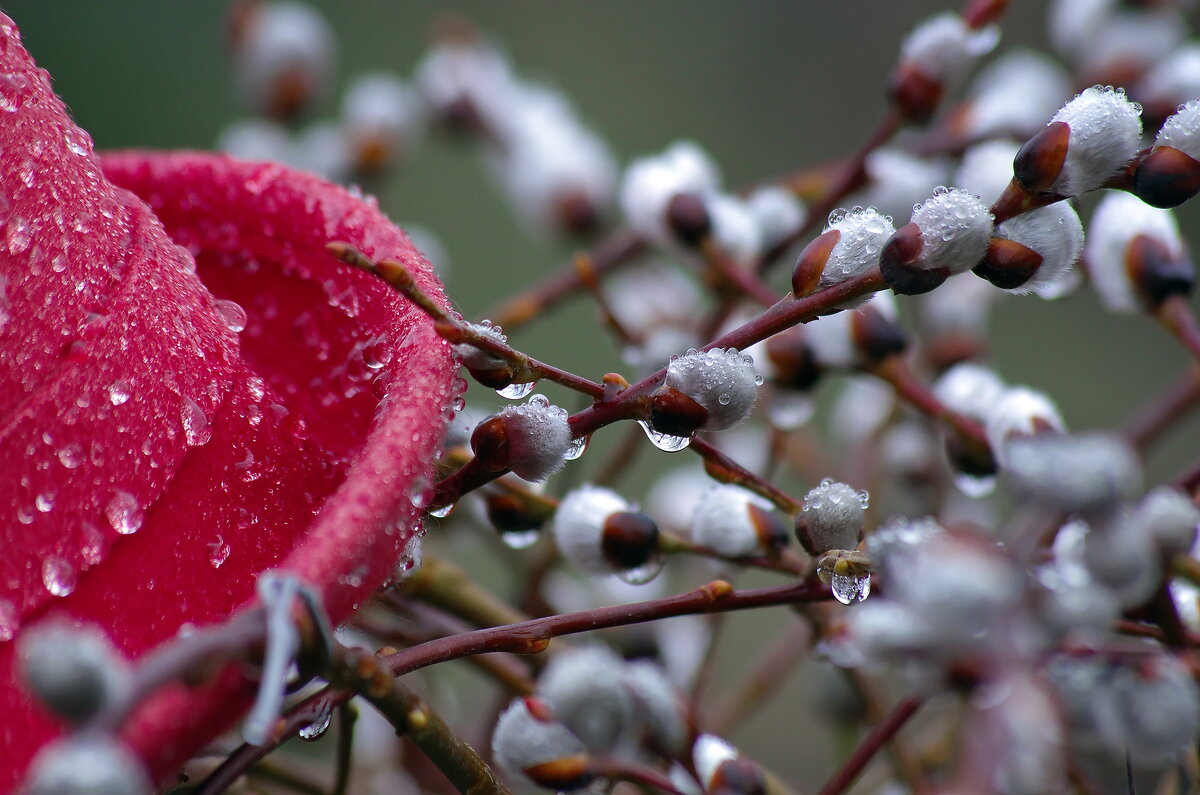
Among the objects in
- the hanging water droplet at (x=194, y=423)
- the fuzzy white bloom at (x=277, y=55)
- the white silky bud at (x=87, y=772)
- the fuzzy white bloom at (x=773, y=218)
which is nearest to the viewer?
the white silky bud at (x=87, y=772)

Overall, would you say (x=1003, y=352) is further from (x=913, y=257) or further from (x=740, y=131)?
(x=913, y=257)

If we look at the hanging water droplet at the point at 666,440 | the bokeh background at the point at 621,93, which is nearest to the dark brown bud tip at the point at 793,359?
the hanging water droplet at the point at 666,440

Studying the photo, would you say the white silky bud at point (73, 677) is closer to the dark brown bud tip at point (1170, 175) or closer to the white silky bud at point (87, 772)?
the white silky bud at point (87, 772)

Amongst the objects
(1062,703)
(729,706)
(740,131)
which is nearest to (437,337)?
(1062,703)

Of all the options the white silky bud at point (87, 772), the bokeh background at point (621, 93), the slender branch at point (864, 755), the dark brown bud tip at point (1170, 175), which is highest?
the bokeh background at point (621, 93)

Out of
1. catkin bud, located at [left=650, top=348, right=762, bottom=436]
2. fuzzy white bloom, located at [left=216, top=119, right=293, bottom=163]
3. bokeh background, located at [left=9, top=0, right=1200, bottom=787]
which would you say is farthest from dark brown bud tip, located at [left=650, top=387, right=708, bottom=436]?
bokeh background, located at [left=9, top=0, right=1200, bottom=787]

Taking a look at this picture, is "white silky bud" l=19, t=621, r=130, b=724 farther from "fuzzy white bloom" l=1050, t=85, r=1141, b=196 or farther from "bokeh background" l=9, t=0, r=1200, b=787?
"bokeh background" l=9, t=0, r=1200, b=787

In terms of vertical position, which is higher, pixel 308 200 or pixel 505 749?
pixel 308 200
